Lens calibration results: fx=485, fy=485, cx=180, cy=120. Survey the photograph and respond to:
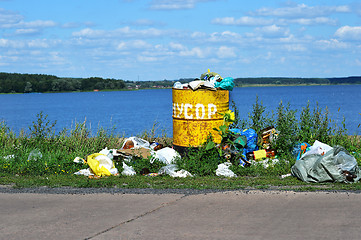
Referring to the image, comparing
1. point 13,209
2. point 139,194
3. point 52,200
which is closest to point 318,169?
point 139,194

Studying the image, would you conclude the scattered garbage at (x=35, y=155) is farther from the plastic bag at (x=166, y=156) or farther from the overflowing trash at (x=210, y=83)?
the overflowing trash at (x=210, y=83)

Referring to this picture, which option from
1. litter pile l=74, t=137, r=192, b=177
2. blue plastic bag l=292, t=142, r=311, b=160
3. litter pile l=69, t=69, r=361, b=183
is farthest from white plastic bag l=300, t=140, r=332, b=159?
litter pile l=74, t=137, r=192, b=177

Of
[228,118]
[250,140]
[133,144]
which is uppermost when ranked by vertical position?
[228,118]

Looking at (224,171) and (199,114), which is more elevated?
(199,114)

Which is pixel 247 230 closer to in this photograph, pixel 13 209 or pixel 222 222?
pixel 222 222

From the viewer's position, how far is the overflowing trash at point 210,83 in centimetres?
1066

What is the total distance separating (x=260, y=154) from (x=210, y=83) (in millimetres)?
1914

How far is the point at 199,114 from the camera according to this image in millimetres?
10656

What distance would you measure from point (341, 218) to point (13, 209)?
14.9 ft

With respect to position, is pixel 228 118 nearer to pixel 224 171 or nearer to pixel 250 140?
pixel 250 140

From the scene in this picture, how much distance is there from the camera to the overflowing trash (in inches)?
420

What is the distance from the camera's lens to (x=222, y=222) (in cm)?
603

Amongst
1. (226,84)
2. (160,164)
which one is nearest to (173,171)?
(160,164)

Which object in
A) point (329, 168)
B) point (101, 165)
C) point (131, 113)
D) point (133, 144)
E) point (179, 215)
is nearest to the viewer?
point (179, 215)
